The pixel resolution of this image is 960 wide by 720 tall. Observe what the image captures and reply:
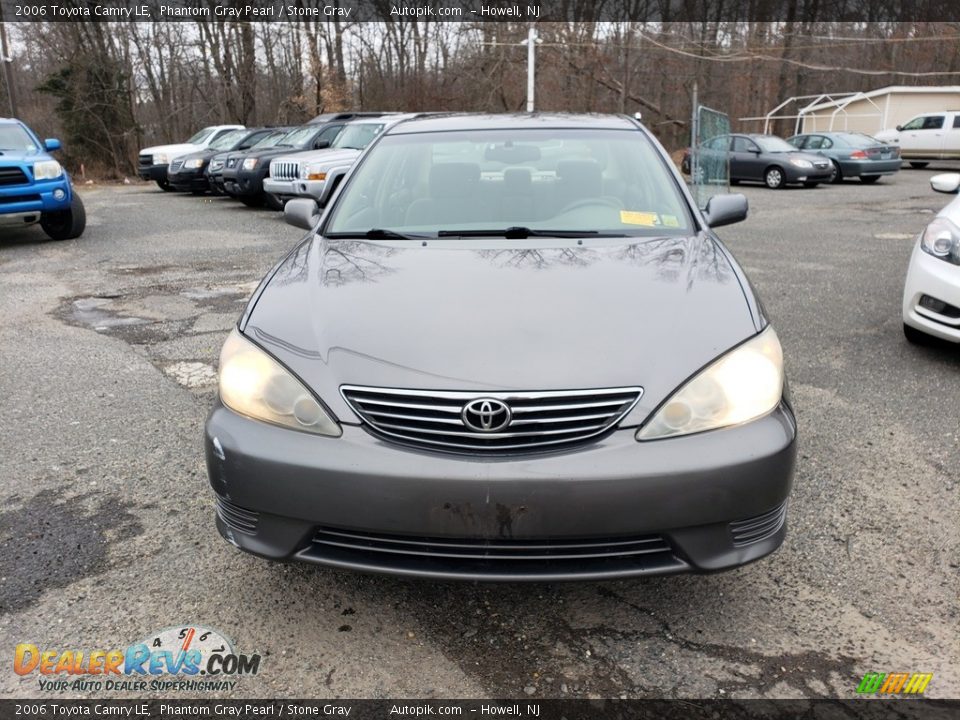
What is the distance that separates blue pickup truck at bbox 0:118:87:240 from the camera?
953 centimetres

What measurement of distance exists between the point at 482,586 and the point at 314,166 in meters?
10.4

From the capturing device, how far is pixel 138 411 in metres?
4.09

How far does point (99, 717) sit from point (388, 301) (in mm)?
1420

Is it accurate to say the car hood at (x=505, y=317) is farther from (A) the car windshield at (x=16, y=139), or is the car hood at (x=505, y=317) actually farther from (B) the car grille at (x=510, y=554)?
(A) the car windshield at (x=16, y=139)

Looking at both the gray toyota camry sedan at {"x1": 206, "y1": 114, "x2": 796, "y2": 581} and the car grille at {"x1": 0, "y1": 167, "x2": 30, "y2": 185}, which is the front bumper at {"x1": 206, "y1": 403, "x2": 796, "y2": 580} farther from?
the car grille at {"x1": 0, "y1": 167, "x2": 30, "y2": 185}

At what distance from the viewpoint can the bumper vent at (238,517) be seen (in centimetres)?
218

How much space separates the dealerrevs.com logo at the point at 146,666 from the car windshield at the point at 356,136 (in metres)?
11.7

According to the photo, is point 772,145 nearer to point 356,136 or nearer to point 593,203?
point 356,136

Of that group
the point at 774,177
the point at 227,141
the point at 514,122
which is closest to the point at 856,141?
the point at 774,177

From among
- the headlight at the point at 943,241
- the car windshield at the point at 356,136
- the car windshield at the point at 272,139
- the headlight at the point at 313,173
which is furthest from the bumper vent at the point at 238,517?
the car windshield at the point at 272,139

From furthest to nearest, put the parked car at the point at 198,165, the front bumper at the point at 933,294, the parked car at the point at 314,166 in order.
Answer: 1. the parked car at the point at 198,165
2. the parked car at the point at 314,166
3. the front bumper at the point at 933,294

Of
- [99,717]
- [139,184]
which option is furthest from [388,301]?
[139,184]

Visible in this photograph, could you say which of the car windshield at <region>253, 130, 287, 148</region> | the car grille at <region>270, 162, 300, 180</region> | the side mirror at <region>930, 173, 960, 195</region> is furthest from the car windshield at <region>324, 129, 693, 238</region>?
the car windshield at <region>253, 130, 287, 148</region>

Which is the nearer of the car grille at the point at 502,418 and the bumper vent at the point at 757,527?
the car grille at the point at 502,418
